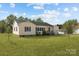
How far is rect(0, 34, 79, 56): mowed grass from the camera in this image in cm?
909

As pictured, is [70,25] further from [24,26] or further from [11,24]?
[11,24]

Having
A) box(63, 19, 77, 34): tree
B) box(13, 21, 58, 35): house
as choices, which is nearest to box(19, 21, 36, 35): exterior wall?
box(13, 21, 58, 35): house

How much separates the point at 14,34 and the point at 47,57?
16.8 inches

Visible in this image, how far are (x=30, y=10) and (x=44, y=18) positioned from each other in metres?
0.17

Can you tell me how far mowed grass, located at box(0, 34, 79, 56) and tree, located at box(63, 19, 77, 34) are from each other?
2.5 inches

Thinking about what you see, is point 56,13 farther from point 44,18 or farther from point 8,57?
point 8,57

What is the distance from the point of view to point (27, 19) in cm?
909

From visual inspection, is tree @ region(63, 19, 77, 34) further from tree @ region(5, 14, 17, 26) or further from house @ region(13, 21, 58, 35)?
tree @ region(5, 14, 17, 26)

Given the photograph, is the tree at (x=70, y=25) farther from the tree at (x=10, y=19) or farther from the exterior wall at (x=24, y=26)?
the tree at (x=10, y=19)

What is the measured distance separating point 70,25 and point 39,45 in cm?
39

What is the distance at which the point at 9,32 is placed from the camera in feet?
29.9

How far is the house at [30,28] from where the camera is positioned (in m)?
9.09

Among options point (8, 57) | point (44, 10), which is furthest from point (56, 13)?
point (8, 57)

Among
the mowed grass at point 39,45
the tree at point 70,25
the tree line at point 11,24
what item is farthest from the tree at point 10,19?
the tree at point 70,25
